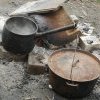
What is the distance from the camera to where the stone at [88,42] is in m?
5.97

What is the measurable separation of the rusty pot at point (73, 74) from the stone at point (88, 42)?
0.72m

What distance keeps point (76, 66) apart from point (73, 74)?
0.70 feet

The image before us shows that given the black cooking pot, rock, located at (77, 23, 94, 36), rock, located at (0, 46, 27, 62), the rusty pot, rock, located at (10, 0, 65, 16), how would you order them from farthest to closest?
rock, located at (77, 23, 94, 36)
rock, located at (10, 0, 65, 16)
rock, located at (0, 46, 27, 62)
the black cooking pot
the rusty pot

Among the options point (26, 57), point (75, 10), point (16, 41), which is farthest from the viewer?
point (75, 10)

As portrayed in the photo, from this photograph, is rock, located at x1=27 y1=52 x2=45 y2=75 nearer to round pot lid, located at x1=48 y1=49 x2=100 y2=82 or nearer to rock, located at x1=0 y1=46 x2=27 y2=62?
rock, located at x1=0 y1=46 x2=27 y2=62

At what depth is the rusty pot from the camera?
4734 millimetres

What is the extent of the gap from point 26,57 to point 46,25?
0.79 m

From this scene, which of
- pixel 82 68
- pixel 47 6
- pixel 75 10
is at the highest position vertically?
pixel 47 6

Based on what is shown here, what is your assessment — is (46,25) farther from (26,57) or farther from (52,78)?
(52,78)

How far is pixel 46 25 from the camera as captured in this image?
589 centimetres

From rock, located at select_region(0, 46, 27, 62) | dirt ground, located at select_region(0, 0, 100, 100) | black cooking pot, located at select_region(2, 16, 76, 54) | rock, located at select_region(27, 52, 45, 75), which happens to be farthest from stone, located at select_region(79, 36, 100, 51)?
rock, located at select_region(0, 46, 27, 62)

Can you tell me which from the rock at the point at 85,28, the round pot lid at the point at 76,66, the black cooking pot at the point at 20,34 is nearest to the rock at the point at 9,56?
the black cooking pot at the point at 20,34

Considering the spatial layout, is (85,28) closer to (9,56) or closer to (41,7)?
(41,7)

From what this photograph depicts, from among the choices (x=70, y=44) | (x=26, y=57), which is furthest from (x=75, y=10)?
(x=26, y=57)
